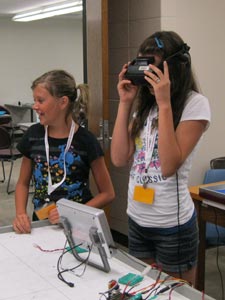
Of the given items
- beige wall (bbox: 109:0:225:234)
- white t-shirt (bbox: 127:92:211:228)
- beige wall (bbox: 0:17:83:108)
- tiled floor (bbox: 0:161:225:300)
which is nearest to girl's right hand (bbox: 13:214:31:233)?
white t-shirt (bbox: 127:92:211:228)

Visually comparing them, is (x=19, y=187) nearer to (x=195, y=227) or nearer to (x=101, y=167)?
(x=101, y=167)

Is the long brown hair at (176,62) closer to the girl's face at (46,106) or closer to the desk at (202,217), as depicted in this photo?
the girl's face at (46,106)

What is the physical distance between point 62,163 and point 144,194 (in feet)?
1.44

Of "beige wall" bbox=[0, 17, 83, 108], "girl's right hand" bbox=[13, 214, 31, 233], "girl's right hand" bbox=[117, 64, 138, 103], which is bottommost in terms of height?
"girl's right hand" bbox=[13, 214, 31, 233]

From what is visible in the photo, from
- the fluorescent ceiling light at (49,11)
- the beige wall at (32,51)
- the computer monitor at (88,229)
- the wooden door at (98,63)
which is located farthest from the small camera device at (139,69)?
the beige wall at (32,51)

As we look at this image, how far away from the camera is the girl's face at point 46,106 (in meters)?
1.92

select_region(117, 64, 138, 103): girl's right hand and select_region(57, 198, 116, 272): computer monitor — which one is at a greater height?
select_region(117, 64, 138, 103): girl's right hand

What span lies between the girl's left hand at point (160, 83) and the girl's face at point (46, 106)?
0.54 metres

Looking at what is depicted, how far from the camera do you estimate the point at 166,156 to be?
1510 mm

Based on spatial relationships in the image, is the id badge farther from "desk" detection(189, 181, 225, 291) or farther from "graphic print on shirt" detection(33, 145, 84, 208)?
"desk" detection(189, 181, 225, 291)

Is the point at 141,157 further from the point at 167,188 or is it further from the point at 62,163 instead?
the point at 62,163

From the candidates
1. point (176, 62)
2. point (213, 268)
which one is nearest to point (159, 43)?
point (176, 62)

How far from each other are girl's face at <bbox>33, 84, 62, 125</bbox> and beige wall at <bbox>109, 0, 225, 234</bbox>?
1.63 meters

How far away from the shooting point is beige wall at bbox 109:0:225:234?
3.39 meters
